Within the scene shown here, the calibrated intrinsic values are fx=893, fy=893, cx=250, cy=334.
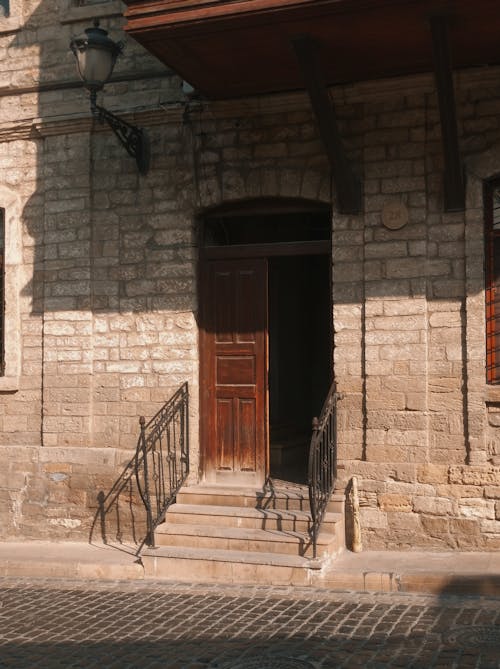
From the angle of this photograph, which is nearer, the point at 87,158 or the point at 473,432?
the point at 473,432

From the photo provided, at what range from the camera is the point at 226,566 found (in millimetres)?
7332

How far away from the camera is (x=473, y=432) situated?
767 cm

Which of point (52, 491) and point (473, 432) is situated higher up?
point (473, 432)

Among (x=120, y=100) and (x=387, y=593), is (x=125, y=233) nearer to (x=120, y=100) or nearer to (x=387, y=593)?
(x=120, y=100)

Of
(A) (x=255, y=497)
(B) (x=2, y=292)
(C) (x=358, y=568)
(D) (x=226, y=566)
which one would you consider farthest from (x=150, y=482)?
(B) (x=2, y=292)

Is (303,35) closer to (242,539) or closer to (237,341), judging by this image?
(237,341)

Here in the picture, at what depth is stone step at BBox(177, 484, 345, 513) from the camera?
7.99m

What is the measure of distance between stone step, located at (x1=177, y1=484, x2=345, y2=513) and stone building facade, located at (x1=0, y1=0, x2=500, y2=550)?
0.74ft

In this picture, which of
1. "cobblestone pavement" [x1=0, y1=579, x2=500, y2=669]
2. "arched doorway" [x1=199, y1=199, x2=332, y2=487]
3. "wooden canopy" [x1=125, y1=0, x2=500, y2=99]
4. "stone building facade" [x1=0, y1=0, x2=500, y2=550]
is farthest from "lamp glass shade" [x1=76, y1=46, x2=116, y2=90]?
"cobblestone pavement" [x1=0, y1=579, x2=500, y2=669]

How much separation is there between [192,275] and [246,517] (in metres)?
2.37

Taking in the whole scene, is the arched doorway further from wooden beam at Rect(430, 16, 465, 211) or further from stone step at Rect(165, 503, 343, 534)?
wooden beam at Rect(430, 16, 465, 211)

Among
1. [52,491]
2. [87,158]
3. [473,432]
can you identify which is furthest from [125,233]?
[473,432]

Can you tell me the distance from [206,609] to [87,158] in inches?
185

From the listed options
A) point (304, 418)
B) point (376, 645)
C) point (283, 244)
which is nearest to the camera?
point (376, 645)
